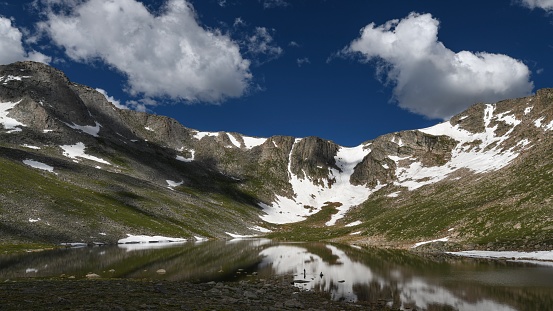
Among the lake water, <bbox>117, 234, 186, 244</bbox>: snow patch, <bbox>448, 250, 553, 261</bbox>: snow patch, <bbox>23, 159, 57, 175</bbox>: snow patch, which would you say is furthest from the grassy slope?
<bbox>448, 250, 553, 261</bbox>: snow patch

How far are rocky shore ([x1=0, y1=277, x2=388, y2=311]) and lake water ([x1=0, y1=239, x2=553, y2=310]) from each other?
17.1 ft

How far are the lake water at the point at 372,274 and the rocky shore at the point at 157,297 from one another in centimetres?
521

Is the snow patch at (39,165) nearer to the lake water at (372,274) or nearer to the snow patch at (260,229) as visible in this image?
the snow patch at (260,229)

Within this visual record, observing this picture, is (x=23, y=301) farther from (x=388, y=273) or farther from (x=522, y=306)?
(x=388, y=273)

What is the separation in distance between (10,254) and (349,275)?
58457 millimetres

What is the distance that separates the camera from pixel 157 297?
30.6 m

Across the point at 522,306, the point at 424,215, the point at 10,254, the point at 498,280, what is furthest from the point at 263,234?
the point at 522,306

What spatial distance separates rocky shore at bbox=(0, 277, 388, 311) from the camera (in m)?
25.0

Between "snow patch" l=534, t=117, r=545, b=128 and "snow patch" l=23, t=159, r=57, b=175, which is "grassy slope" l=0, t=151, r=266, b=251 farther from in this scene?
"snow patch" l=534, t=117, r=545, b=128

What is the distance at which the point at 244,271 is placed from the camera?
2188 inches

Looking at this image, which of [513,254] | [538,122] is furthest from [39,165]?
[538,122]

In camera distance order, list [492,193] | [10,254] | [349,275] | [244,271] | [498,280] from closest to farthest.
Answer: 1. [498,280]
2. [349,275]
3. [244,271]
4. [10,254]
5. [492,193]

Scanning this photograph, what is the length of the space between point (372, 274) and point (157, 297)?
32302 millimetres

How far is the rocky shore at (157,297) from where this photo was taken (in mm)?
24970
